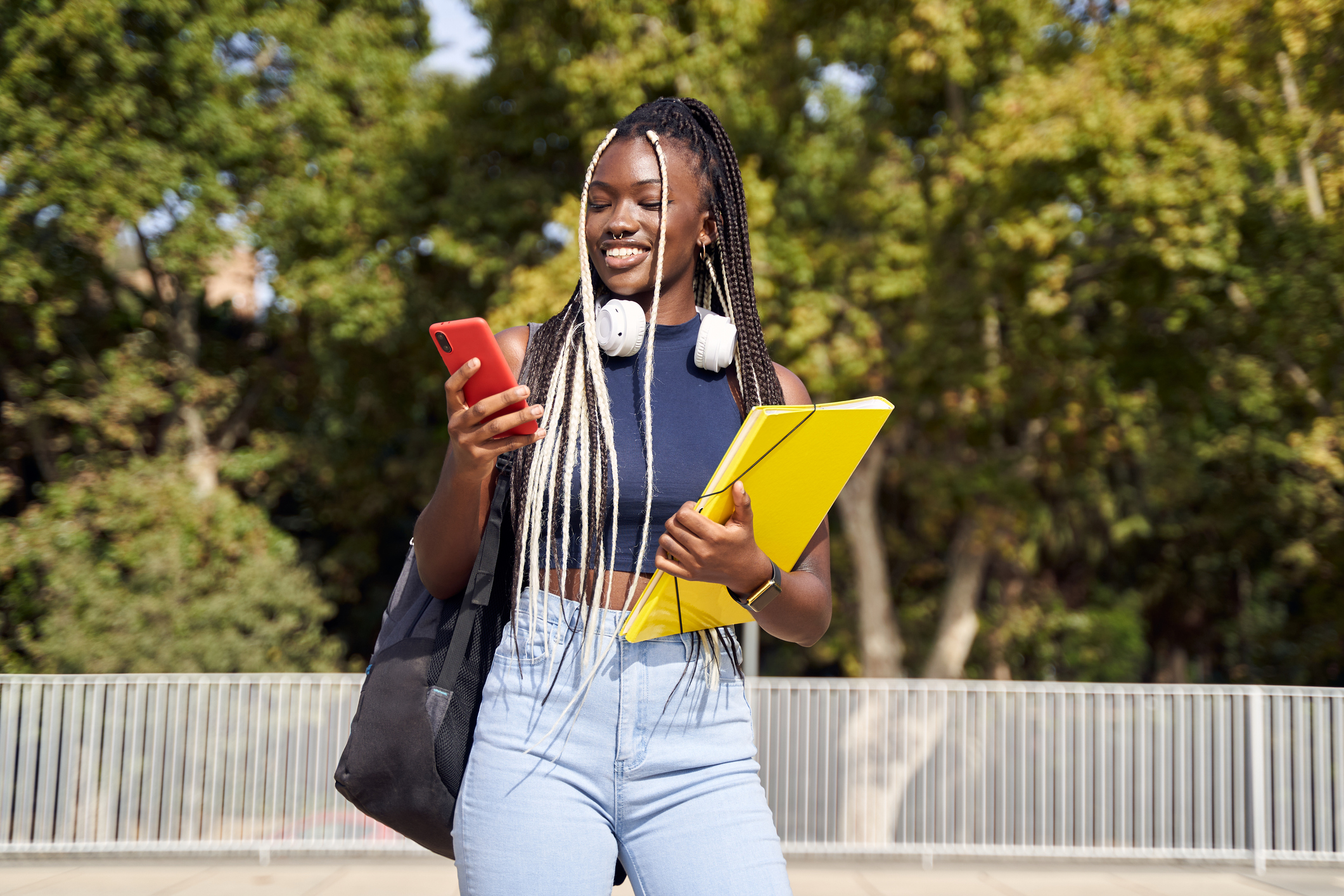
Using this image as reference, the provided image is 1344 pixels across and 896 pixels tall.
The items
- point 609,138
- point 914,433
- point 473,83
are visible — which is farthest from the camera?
point 914,433

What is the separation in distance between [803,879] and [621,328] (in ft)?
17.0

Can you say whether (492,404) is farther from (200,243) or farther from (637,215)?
(200,243)

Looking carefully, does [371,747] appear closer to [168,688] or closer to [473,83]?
[168,688]

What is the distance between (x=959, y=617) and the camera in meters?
14.7

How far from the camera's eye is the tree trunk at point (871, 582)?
44.9ft

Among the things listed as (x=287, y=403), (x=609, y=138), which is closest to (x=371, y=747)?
(x=609, y=138)

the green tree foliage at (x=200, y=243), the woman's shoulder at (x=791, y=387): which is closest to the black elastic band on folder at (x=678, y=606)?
the woman's shoulder at (x=791, y=387)

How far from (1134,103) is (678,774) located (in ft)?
33.3

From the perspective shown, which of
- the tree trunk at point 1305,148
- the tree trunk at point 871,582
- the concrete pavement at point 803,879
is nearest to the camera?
the concrete pavement at point 803,879

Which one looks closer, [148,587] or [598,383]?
[598,383]

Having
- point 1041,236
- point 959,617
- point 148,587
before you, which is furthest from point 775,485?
point 959,617

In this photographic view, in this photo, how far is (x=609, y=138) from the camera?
175 cm

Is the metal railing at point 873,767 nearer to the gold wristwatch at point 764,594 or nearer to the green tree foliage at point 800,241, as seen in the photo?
the green tree foliage at point 800,241

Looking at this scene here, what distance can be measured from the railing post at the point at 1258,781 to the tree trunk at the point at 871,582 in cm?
712
